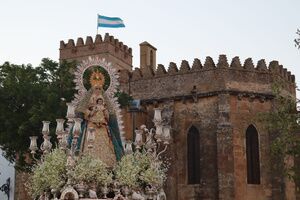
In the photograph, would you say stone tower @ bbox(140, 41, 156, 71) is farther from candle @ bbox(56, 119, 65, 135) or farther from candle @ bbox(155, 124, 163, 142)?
candle @ bbox(56, 119, 65, 135)

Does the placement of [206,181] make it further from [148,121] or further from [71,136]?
[71,136]

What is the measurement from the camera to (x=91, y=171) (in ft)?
47.4

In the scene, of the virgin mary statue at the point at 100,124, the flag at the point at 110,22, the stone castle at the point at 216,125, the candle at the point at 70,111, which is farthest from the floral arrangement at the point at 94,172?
the flag at the point at 110,22

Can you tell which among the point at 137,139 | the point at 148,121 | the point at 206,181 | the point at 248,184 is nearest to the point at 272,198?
the point at 248,184

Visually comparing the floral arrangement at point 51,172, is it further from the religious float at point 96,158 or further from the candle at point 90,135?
the candle at point 90,135


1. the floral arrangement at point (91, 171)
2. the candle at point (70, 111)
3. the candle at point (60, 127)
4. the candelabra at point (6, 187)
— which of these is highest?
the candle at point (70, 111)

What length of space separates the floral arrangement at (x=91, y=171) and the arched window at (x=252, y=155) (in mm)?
18626

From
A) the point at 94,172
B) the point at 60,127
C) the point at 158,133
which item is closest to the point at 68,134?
the point at 60,127

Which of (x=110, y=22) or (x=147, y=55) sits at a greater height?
(x=110, y=22)

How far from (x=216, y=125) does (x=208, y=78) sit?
2.97 m

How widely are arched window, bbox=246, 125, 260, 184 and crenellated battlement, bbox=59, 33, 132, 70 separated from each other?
513 inches

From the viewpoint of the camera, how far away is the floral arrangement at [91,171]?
14.3 m

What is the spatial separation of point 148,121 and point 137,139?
18354mm

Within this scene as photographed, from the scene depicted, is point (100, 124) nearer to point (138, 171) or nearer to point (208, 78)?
point (138, 171)
